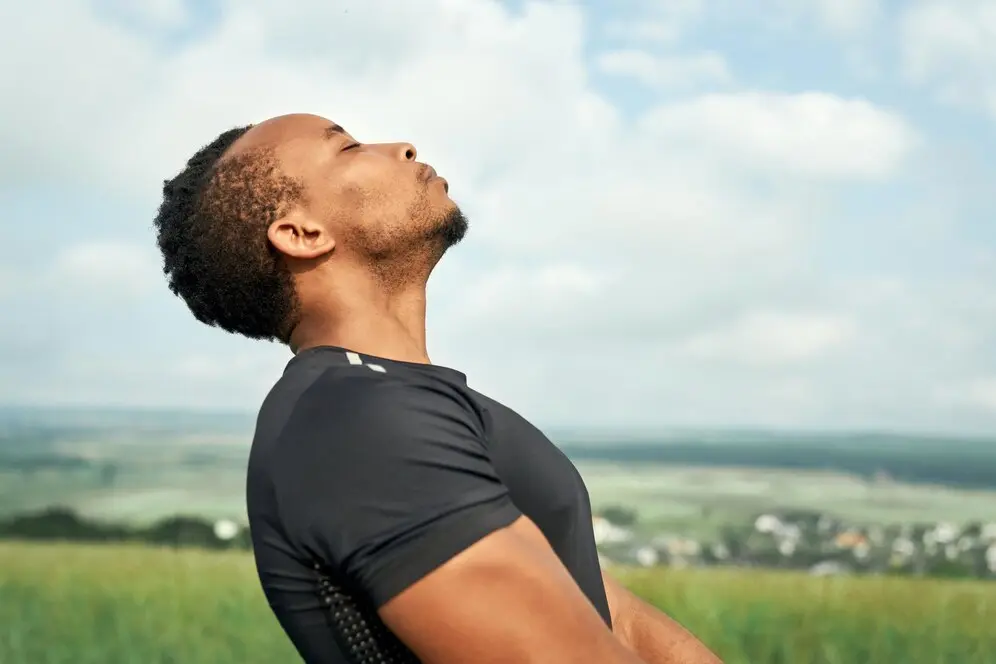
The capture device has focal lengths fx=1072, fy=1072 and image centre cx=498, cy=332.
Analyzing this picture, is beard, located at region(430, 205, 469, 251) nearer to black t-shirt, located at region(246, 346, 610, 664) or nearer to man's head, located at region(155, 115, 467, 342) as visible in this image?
man's head, located at region(155, 115, 467, 342)

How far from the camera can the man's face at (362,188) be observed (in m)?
2.33

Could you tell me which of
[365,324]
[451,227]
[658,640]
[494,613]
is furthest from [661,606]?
[494,613]

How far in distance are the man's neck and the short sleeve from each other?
1.45ft

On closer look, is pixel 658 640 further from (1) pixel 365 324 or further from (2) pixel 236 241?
(2) pixel 236 241

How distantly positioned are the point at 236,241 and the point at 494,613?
1165mm

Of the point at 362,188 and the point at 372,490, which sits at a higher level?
the point at 362,188

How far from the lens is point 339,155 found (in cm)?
242

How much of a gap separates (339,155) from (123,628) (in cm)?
457

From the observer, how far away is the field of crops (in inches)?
229

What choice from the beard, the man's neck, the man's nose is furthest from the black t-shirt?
the man's nose

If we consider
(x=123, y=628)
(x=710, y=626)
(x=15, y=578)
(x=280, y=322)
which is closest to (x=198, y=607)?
(x=123, y=628)

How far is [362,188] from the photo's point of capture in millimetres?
2365

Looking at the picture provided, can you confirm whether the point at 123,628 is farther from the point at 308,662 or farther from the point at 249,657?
the point at 308,662

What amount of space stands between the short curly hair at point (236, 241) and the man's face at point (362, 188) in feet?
0.17
